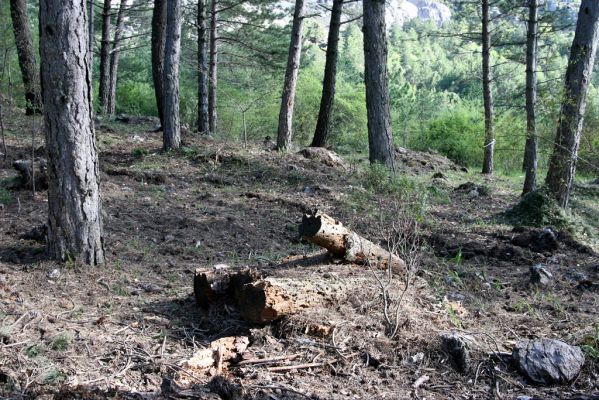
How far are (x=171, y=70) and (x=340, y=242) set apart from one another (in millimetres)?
6812

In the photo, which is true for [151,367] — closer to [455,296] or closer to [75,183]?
[75,183]

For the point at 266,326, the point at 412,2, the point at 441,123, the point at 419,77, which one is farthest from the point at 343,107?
the point at 412,2

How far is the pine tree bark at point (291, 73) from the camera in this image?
1319cm

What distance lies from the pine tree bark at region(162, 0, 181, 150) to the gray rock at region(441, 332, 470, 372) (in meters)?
7.97

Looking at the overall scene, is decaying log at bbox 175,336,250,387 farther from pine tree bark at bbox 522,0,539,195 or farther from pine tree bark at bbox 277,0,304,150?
pine tree bark at bbox 277,0,304,150

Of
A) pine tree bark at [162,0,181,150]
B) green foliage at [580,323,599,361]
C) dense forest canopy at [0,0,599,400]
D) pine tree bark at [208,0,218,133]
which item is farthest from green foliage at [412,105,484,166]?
green foliage at [580,323,599,361]

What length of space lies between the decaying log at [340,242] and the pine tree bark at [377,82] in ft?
15.3

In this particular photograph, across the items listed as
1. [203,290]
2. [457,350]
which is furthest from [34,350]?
[457,350]

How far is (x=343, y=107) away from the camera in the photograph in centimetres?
2433

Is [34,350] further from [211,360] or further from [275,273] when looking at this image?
[275,273]

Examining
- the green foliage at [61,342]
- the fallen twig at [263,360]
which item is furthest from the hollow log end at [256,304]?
the green foliage at [61,342]

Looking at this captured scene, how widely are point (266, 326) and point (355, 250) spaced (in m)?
1.27

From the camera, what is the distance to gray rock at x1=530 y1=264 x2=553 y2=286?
5586 mm

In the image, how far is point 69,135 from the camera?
489 centimetres
